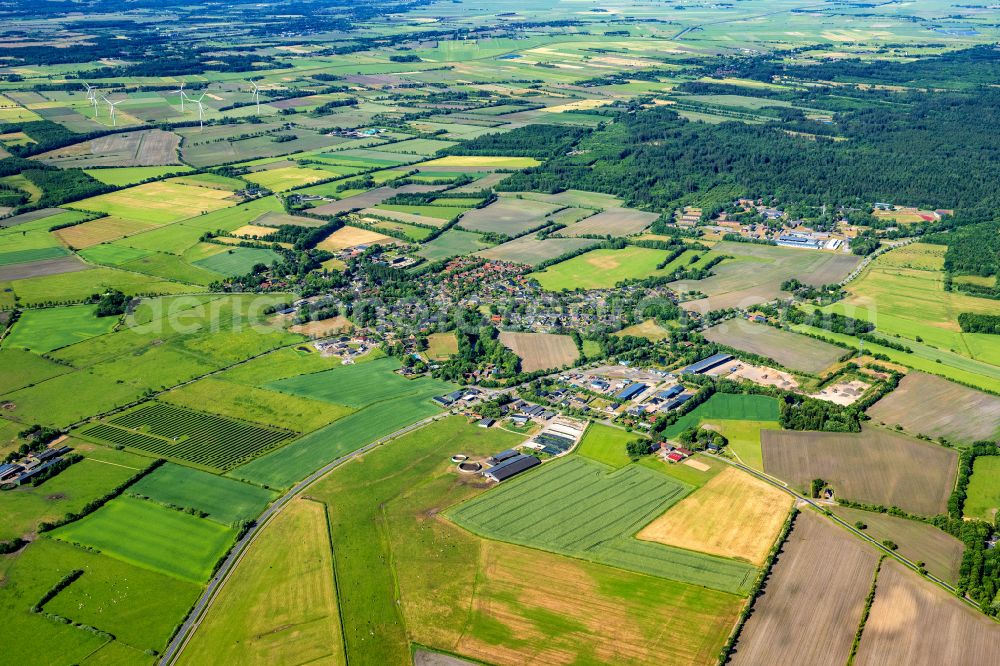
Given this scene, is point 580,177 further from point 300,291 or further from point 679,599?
point 679,599

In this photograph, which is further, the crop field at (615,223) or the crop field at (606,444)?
the crop field at (615,223)

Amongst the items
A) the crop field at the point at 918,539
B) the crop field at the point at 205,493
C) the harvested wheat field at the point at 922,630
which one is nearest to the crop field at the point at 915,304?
the crop field at the point at 918,539

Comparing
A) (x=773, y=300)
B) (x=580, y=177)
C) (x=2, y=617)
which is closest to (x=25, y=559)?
(x=2, y=617)

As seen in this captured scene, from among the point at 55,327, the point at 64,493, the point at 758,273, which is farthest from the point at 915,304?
the point at 55,327

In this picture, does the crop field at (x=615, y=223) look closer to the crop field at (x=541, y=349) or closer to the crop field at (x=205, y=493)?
the crop field at (x=541, y=349)

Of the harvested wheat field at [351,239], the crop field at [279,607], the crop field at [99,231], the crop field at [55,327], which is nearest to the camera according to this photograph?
the crop field at [279,607]

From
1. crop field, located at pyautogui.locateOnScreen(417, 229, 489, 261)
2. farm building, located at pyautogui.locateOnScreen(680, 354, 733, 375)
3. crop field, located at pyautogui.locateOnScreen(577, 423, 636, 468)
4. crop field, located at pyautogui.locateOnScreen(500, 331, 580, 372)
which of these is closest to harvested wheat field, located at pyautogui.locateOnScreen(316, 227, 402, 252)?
crop field, located at pyautogui.locateOnScreen(417, 229, 489, 261)

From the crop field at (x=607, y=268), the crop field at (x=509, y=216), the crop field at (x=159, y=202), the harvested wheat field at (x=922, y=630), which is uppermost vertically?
the crop field at (x=159, y=202)
